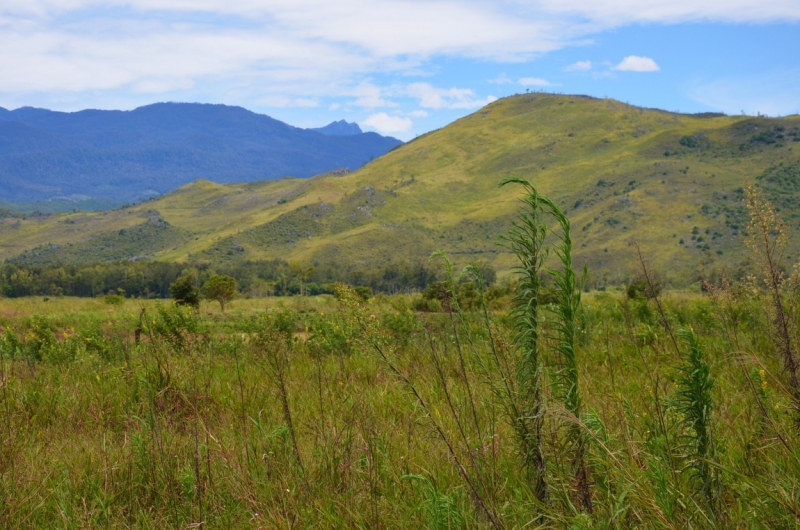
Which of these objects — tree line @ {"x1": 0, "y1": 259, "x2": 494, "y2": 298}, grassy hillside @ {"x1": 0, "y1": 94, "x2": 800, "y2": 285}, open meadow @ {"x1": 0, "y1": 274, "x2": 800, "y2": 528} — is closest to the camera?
open meadow @ {"x1": 0, "y1": 274, "x2": 800, "y2": 528}

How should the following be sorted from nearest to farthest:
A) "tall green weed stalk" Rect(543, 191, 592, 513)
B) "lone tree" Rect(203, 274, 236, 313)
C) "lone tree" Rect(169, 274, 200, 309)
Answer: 1. "tall green weed stalk" Rect(543, 191, 592, 513)
2. "lone tree" Rect(169, 274, 200, 309)
3. "lone tree" Rect(203, 274, 236, 313)

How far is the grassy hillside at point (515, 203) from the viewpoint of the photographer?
93938mm

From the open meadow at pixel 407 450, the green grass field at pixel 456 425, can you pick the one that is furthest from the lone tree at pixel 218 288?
the open meadow at pixel 407 450

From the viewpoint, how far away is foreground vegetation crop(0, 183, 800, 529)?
2.10 m

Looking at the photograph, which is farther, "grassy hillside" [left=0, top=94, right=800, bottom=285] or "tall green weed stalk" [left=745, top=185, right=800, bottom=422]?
"grassy hillside" [left=0, top=94, right=800, bottom=285]

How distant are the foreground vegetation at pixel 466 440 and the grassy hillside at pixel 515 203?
60.3 metres

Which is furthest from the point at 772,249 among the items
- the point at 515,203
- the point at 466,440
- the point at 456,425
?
the point at 515,203

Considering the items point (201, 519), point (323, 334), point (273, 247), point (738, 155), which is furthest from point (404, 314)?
point (738, 155)

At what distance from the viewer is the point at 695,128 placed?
492ft

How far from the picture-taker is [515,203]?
71562 millimetres

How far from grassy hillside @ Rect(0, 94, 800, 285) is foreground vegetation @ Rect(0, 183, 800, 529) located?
60.3 m

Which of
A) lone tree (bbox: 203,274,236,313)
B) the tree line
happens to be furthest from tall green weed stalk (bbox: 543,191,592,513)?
the tree line

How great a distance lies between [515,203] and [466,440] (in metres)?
70.9

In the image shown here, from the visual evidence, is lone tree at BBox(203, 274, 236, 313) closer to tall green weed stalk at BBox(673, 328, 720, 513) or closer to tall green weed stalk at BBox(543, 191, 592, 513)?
tall green weed stalk at BBox(543, 191, 592, 513)
